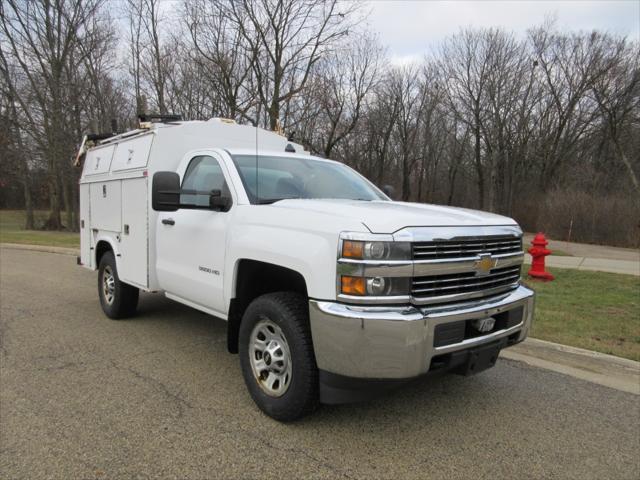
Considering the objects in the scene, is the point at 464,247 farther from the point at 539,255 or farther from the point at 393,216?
the point at 539,255

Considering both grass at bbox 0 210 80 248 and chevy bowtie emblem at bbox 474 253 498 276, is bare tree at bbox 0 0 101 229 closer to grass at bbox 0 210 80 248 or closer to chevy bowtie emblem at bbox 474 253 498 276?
grass at bbox 0 210 80 248

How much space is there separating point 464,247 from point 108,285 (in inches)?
194

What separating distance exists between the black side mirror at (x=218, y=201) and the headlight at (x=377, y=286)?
154cm

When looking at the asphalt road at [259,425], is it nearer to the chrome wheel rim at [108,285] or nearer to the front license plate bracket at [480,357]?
the front license plate bracket at [480,357]

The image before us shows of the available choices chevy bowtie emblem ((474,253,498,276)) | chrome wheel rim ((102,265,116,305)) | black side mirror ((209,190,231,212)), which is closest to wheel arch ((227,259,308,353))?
black side mirror ((209,190,231,212))

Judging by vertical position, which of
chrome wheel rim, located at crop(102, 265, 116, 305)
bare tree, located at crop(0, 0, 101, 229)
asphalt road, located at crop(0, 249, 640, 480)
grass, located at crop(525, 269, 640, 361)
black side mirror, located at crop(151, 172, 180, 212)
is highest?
bare tree, located at crop(0, 0, 101, 229)

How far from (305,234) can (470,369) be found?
1396 mm

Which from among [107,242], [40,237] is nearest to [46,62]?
[40,237]

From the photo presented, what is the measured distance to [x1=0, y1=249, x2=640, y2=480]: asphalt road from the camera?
2.85 metres

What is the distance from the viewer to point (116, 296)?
233 inches

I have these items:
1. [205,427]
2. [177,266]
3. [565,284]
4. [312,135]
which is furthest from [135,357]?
[312,135]

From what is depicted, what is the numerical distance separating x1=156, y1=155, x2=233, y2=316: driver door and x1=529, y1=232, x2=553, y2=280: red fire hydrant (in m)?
6.22

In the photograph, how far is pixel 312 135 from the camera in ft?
96.4

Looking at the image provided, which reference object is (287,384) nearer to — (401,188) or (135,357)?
(135,357)
